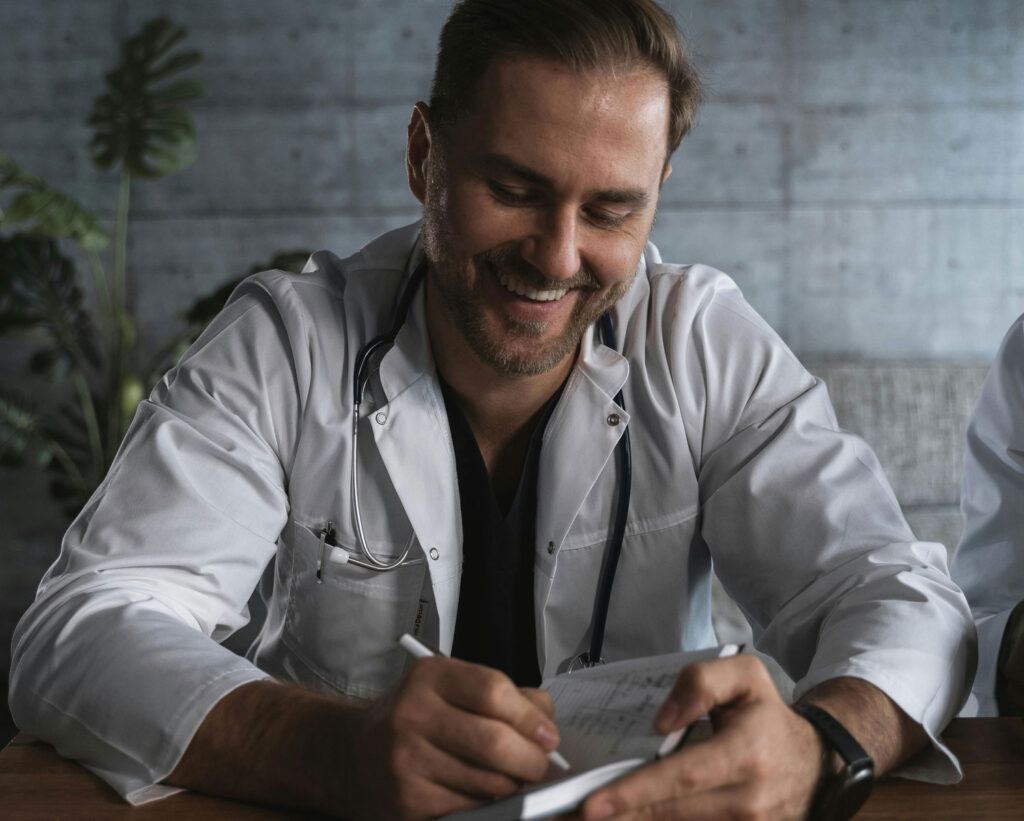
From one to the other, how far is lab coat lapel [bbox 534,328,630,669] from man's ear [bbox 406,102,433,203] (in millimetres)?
358

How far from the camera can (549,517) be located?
150 centimetres

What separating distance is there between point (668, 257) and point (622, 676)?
112 inches

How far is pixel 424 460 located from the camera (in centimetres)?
150

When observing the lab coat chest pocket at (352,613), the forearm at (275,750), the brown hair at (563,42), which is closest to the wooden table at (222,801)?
the forearm at (275,750)

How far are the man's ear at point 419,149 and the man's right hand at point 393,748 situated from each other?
87 cm

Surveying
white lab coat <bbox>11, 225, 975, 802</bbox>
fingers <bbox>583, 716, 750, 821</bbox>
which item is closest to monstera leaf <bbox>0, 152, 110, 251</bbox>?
white lab coat <bbox>11, 225, 975, 802</bbox>

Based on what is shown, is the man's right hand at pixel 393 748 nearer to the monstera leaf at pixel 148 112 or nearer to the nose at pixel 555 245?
the nose at pixel 555 245

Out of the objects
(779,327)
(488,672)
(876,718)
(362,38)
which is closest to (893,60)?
(779,327)

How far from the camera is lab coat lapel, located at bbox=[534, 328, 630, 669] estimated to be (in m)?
1.50

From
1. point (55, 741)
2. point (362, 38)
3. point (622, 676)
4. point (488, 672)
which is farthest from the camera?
point (362, 38)

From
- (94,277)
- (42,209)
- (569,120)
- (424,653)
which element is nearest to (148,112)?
(42,209)

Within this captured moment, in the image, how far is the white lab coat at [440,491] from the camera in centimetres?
129

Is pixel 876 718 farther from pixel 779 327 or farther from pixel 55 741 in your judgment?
pixel 779 327

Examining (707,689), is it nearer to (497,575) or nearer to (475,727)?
(475,727)
